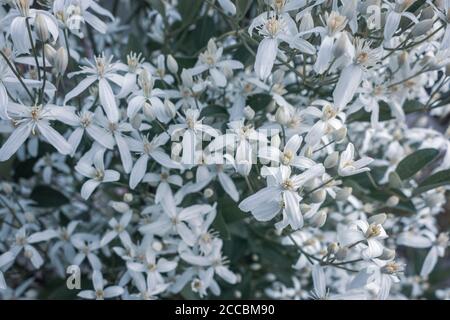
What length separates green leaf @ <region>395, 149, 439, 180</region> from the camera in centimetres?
97

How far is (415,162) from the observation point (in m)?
0.98

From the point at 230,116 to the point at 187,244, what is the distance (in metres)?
0.22

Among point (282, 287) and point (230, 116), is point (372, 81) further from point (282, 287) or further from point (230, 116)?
point (282, 287)

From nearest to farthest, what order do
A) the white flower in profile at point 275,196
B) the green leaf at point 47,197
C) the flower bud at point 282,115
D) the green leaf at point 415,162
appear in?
the white flower in profile at point 275,196 < the flower bud at point 282,115 < the green leaf at point 415,162 < the green leaf at point 47,197

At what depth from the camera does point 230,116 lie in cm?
96

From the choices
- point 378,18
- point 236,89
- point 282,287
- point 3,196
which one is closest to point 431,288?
point 282,287

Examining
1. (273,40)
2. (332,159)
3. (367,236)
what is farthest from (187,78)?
(367,236)

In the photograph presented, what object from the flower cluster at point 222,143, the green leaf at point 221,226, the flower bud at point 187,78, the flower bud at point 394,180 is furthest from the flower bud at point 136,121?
the flower bud at point 394,180

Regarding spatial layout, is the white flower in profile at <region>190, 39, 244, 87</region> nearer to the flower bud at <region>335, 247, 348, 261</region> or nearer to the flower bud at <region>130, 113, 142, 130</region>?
the flower bud at <region>130, 113, 142, 130</region>

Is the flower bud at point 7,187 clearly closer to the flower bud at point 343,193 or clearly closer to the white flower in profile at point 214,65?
the white flower in profile at point 214,65

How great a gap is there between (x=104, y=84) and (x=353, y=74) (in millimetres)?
359

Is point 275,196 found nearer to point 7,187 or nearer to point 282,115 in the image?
point 282,115

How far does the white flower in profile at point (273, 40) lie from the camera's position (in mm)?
798

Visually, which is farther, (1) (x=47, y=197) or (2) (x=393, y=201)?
(1) (x=47, y=197)
